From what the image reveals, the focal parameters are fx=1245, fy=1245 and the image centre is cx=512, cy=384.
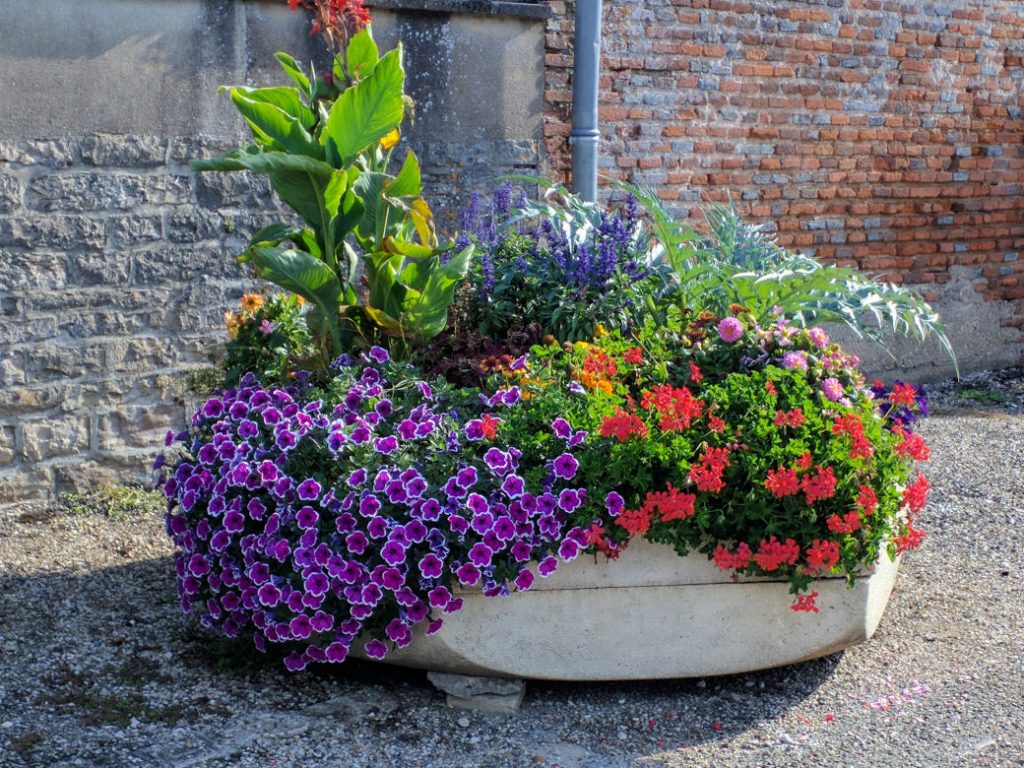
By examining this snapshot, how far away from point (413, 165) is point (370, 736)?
1.83 metres

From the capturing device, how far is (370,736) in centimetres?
319

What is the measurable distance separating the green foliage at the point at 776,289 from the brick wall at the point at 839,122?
6.88ft

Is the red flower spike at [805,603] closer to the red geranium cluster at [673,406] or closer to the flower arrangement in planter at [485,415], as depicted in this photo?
the flower arrangement in planter at [485,415]

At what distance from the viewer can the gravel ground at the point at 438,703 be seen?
3133 mm

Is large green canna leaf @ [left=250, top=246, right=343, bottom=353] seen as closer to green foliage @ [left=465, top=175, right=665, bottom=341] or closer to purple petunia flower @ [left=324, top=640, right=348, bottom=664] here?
green foliage @ [left=465, top=175, right=665, bottom=341]

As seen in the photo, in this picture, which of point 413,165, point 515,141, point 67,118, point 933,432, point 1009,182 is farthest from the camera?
point 1009,182

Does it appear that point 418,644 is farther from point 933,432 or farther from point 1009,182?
point 1009,182

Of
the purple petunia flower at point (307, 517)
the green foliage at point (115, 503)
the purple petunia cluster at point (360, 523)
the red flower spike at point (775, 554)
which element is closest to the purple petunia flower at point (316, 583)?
the purple petunia cluster at point (360, 523)

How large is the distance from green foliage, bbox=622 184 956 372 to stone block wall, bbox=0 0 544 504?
1.86 m

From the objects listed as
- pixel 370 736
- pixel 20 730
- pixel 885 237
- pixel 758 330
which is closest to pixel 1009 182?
pixel 885 237

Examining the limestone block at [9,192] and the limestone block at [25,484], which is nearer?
the limestone block at [9,192]

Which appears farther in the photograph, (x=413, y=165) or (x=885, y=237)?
(x=885, y=237)

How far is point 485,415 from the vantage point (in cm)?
353

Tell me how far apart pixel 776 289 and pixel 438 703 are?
5.52ft
